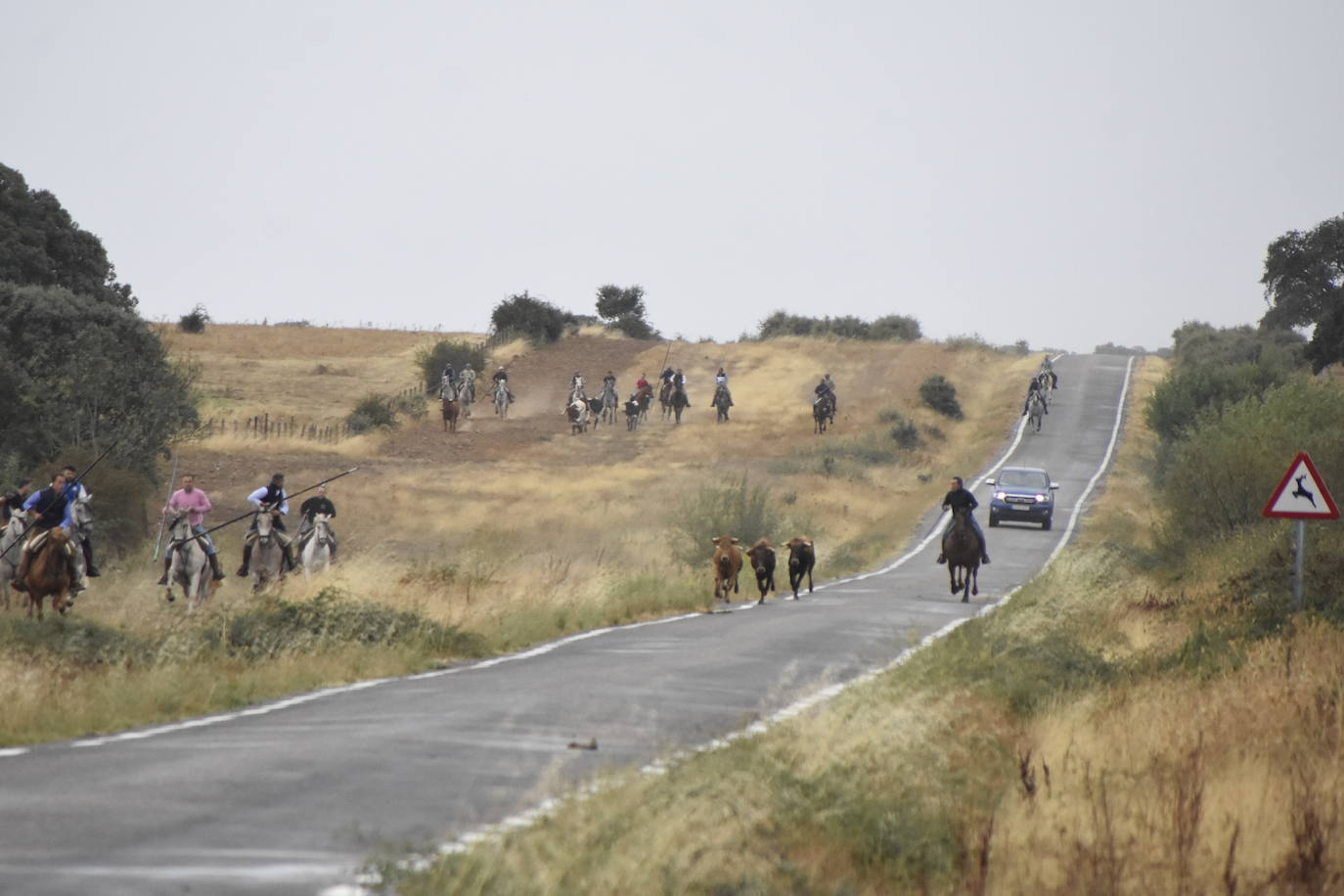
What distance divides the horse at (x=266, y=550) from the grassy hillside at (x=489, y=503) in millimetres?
501

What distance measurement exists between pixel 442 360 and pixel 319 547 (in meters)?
68.2

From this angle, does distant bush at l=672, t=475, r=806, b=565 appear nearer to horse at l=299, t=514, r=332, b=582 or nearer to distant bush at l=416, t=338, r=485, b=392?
horse at l=299, t=514, r=332, b=582

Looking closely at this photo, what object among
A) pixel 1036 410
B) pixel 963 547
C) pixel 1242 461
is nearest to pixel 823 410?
pixel 1036 410

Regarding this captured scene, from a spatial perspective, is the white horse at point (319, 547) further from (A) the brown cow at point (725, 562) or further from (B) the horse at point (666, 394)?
(B) the horse at point (666, 394)

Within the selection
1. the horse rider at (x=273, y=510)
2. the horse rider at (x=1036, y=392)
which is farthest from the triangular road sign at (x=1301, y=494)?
the horse rider at (x=1036, y=392)

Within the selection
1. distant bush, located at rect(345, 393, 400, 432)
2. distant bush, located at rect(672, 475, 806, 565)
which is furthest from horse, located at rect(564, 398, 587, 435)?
distant bush, located at rect(672, 475, 806, 565)

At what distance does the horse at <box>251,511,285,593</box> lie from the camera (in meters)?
26.1

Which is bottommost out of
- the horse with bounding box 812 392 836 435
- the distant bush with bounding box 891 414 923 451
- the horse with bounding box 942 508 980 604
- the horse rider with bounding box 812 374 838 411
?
the horse with bounding box 942 508 980 604

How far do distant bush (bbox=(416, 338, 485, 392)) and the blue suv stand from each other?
158 ft

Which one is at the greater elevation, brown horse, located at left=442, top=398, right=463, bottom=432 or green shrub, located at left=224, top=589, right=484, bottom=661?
brown horse, located at left=442, top=398, right=463, bottom=432

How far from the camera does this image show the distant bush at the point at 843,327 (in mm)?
133750

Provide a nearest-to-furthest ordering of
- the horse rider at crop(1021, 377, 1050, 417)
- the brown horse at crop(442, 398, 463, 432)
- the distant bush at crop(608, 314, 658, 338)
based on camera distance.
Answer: the brown horse at crop(442, 398, 463, 432) < the horse rider at crop(1021, 377, 1050, 417) < the distant bush at crop(608, 314, 658, 338)

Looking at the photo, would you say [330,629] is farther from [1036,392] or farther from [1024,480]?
[1036,392]

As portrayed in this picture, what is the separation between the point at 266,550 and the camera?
1037 inches
